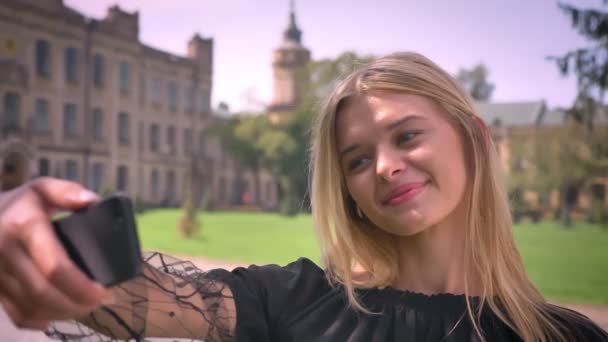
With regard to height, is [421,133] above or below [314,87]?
below

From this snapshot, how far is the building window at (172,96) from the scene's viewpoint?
8.62m

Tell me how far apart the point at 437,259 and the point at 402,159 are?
0.79 feet

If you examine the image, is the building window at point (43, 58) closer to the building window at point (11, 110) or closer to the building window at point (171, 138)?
the building window at point (11, 110)

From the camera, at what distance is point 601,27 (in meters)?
7.27

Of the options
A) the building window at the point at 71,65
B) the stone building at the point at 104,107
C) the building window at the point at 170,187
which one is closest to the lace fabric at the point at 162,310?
the stone building at the point at 104,107

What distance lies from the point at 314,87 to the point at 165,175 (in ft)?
9.44

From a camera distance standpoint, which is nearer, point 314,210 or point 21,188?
point 21,188

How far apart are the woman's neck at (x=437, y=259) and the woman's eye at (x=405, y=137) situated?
0.67 ft

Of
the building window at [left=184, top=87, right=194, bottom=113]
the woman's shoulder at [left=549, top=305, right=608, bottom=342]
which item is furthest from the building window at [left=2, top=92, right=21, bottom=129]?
the woman's shoulder at [left=549, top=305, right=608, bottom=342]

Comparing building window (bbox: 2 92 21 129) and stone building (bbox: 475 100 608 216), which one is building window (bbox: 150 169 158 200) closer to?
building window (bbox: 2 92 21 129)

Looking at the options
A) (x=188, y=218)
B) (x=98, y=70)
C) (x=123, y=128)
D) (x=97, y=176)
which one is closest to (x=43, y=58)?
(x=98, y=70)

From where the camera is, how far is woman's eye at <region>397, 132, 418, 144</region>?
109 centimetres

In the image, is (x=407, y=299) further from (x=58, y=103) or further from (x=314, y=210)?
(x=58, y=103)

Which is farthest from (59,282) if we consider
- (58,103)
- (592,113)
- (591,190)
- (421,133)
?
(591,190)
